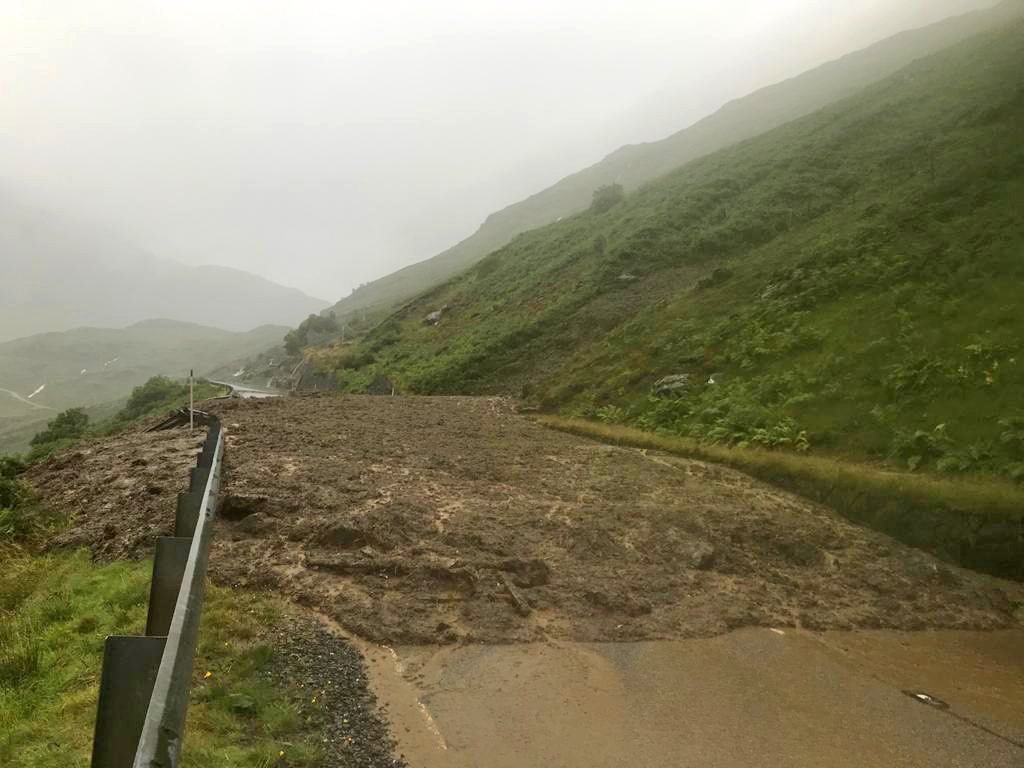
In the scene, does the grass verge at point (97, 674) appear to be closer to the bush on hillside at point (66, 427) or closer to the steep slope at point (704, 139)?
the bush on hillside at point (66, 427)

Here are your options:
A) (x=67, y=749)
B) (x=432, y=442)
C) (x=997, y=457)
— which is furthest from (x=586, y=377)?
(x=67, y=749)

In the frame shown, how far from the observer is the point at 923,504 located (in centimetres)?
1421

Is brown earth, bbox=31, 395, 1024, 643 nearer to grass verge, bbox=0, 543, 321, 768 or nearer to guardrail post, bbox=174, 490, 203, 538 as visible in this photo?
grass verge, bbox=0, 543, 321, 768

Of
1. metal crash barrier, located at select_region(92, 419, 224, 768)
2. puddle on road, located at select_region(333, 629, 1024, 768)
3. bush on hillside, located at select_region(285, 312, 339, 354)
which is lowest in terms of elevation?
puddle on road, located at select_region(333, 629, 1024, 768)

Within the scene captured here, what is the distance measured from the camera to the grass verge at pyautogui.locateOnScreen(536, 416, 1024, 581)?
12.8 metres

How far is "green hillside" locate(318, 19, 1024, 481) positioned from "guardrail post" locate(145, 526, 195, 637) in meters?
16.5

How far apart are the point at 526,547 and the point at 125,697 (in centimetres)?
874

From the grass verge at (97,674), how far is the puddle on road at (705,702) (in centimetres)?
144

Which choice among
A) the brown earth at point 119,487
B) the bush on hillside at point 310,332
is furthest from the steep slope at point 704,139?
the brown earth at point 119,487

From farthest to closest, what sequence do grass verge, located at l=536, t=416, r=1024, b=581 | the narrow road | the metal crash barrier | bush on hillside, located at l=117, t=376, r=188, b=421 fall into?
the narrow road, bush on hillside, located at l=117, t=376, r=188, b=421, grass verge, located at l=536, t=416, r=1024, b=581, the metal crash barrier

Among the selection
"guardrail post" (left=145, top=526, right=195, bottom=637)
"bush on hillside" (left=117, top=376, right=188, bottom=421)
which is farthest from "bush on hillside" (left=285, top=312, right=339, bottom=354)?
"guardrail post" (left=145, top=526, right=195, bottom=637)

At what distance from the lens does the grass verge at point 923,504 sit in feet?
42.1

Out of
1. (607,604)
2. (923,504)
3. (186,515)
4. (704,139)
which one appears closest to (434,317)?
(923,504)

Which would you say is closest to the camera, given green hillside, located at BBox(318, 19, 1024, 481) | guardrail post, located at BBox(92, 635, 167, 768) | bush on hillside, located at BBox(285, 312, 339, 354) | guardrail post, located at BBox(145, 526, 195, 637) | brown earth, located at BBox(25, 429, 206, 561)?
guardrail post, located at BBox(92, 635, 167, 768)
